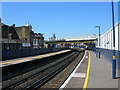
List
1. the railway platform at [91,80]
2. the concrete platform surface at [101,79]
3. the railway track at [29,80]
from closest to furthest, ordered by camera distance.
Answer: the railway platform at [91,80] → the concrete platform surface at [101,79] → the railway track at [29,80]

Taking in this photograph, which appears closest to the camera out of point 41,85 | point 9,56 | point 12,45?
point 41,85

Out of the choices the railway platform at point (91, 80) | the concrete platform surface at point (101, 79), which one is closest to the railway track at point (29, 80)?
the railway platform at point (91, 80)

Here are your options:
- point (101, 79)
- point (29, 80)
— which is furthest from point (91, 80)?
point (29, 80)

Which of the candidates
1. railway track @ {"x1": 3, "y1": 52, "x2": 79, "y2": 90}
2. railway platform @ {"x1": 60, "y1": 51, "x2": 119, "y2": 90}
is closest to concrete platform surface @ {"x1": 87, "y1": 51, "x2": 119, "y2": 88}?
railway platform @ {"x1": 60, "y1": 51, "x2": 119, "y2": 90}

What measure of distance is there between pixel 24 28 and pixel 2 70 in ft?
278

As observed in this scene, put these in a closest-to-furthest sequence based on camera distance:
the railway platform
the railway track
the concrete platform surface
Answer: the railway platform
the concrete platform surface
the railway track

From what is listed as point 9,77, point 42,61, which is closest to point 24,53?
point 42,61

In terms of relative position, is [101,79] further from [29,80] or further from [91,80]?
[29,80]

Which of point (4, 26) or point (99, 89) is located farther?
point (4, 26)

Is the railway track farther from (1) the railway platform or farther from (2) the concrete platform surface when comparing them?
(2) the concrete platform surface

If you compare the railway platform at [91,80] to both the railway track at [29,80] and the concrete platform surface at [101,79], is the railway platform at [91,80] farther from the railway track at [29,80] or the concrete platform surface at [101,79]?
the railway track at [29,80]

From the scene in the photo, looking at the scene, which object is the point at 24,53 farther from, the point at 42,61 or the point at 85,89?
the point at 85,89

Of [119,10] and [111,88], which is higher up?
[119,10]

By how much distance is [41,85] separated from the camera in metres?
14.8
